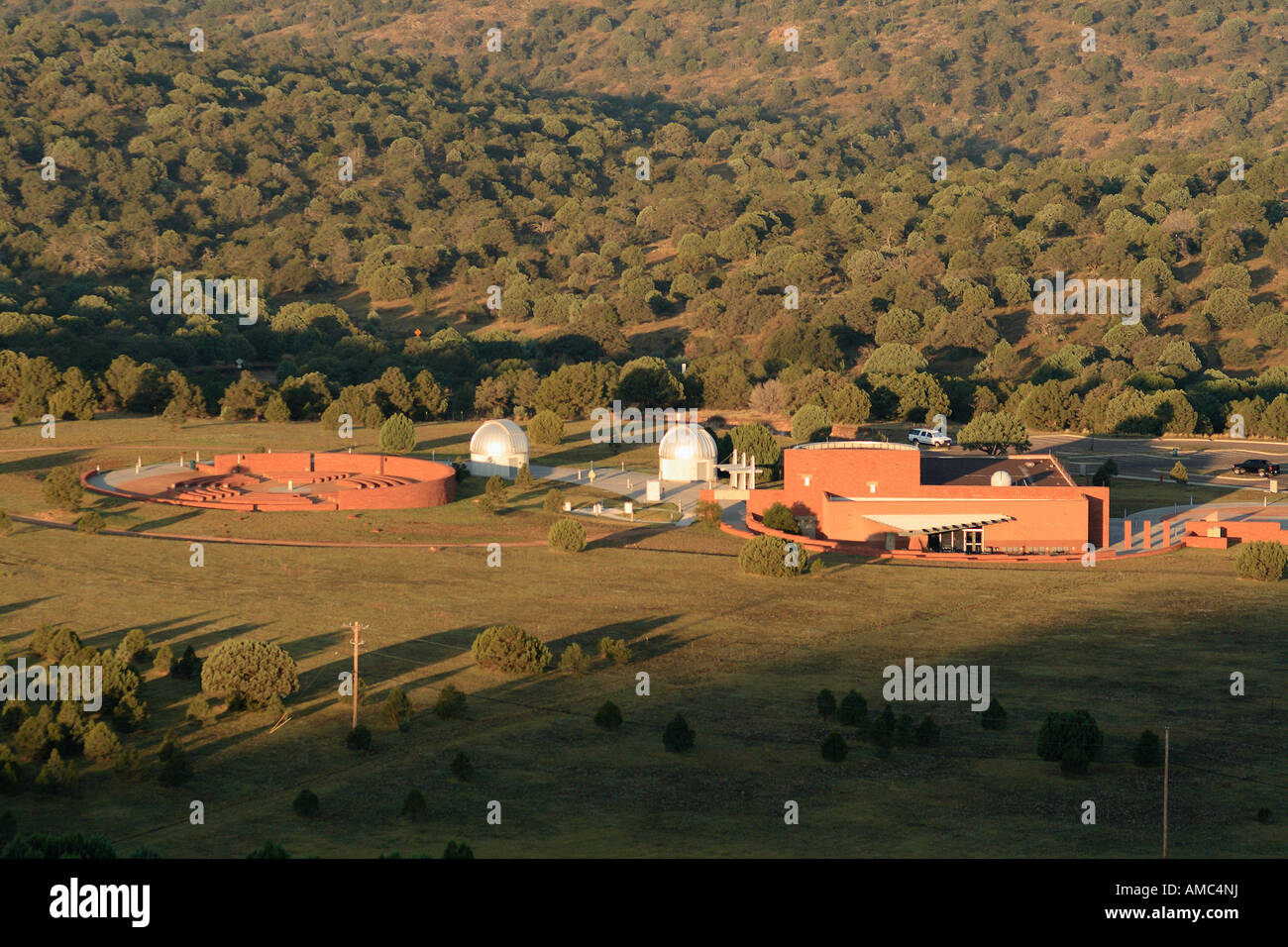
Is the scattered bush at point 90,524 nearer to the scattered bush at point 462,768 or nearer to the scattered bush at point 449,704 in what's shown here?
the scattered bush at point 449,704

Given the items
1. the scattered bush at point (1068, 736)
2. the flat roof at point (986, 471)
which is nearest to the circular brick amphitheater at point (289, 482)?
the flat roof at point (986, 471)

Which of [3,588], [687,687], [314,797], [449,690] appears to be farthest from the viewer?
[3,588]

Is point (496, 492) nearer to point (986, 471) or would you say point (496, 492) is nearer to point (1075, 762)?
point (986, 471)

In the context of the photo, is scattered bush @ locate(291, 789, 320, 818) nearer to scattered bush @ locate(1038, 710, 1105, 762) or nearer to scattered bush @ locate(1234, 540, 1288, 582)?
scattered bush @ locate(1038, 710, 1105, 762)
